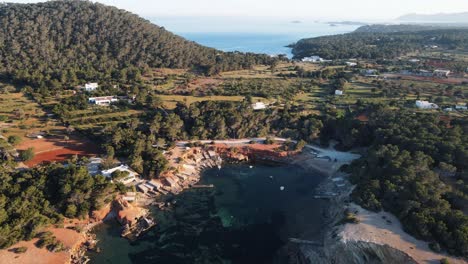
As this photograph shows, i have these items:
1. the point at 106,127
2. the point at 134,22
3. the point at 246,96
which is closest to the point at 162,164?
the point at 106,127

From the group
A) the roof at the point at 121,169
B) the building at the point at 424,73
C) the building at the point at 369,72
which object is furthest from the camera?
the building at the point at 369,72

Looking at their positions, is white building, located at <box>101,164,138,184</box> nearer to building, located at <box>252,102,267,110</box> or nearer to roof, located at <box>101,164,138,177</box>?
roof, located at <box>101,164,138,177</box>

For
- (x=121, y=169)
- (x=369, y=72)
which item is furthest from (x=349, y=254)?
(x=369, y=72)

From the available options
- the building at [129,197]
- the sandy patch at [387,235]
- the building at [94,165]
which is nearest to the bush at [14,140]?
the building at [94,165]

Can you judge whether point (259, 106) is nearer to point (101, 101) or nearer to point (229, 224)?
point (101, 101)

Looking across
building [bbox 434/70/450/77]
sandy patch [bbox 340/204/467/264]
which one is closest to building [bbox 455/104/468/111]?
building [bbox 434/70/450/77]

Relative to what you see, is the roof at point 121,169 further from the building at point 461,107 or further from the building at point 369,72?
the building at point 369,72
